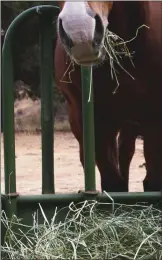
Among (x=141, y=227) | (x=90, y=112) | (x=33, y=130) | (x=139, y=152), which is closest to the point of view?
(x=141, y=227)

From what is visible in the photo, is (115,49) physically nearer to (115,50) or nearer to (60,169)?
(115,50)

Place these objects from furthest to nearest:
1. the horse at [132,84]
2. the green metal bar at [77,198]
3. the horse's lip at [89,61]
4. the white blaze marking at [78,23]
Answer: the horse at [132,84]
the green metal bar at [77,198]
the horse's lip at [89,61]
the white blaze marking at [78,23]

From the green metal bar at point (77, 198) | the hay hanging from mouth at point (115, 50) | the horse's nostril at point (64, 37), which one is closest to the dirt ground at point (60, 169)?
the hay hanging from mouth at point (115, 50)

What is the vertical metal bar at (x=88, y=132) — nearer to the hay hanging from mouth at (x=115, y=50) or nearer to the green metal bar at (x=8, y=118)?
the hay hanging from mouth at (x=115, y=50)

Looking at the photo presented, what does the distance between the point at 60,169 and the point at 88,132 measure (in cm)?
355

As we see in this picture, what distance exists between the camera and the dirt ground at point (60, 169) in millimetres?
4246

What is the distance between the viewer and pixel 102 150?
2.37 metres

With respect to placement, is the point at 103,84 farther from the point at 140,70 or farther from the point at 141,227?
the point at 141,227

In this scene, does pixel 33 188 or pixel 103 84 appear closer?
pixel 103 84

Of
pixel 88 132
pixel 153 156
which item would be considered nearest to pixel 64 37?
pixel 88 132

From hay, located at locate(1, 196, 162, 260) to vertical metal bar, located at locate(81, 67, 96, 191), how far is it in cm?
8

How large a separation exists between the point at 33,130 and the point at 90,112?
943 centimetres

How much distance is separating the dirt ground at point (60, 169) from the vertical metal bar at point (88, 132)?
202cm

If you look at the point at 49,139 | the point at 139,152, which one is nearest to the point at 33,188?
the point at 49,139
